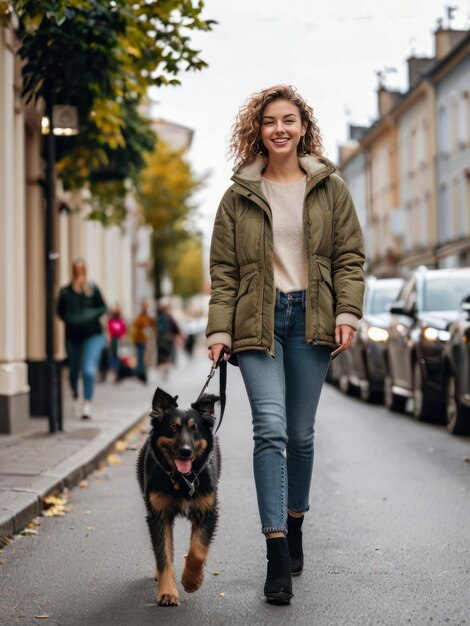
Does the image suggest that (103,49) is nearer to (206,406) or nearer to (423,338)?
(423,338)

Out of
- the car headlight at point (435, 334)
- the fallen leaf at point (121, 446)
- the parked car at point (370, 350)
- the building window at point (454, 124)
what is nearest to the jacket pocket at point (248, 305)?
the fallen leaf at point (121, 446)

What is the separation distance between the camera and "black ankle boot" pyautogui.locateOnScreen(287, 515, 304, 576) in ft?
17.3

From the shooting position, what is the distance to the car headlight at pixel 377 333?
50.7ft

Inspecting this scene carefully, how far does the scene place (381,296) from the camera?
57.7ft

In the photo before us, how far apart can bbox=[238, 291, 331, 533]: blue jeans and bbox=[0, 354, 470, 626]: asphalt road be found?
42 centimetres

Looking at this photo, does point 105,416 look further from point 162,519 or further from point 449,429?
point 162,519

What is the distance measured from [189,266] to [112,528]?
9497cm

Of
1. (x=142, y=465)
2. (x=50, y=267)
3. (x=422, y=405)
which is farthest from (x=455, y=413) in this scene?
(x=142, y=465)

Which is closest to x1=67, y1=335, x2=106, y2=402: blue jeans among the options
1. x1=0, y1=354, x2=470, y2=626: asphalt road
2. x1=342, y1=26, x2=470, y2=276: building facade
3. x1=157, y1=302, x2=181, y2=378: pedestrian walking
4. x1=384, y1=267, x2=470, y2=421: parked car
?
x1=384, y1=267, x2=470, y2=421: parked car

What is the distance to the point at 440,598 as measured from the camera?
487 centimetres

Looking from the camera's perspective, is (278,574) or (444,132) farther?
(444,132)

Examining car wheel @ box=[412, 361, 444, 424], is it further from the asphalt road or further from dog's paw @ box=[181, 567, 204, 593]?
dog's paw @ box=[181, 567, 204, 593]

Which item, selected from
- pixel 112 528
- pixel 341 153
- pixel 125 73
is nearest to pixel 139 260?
pixel 341 153

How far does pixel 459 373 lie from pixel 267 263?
6.34 m
